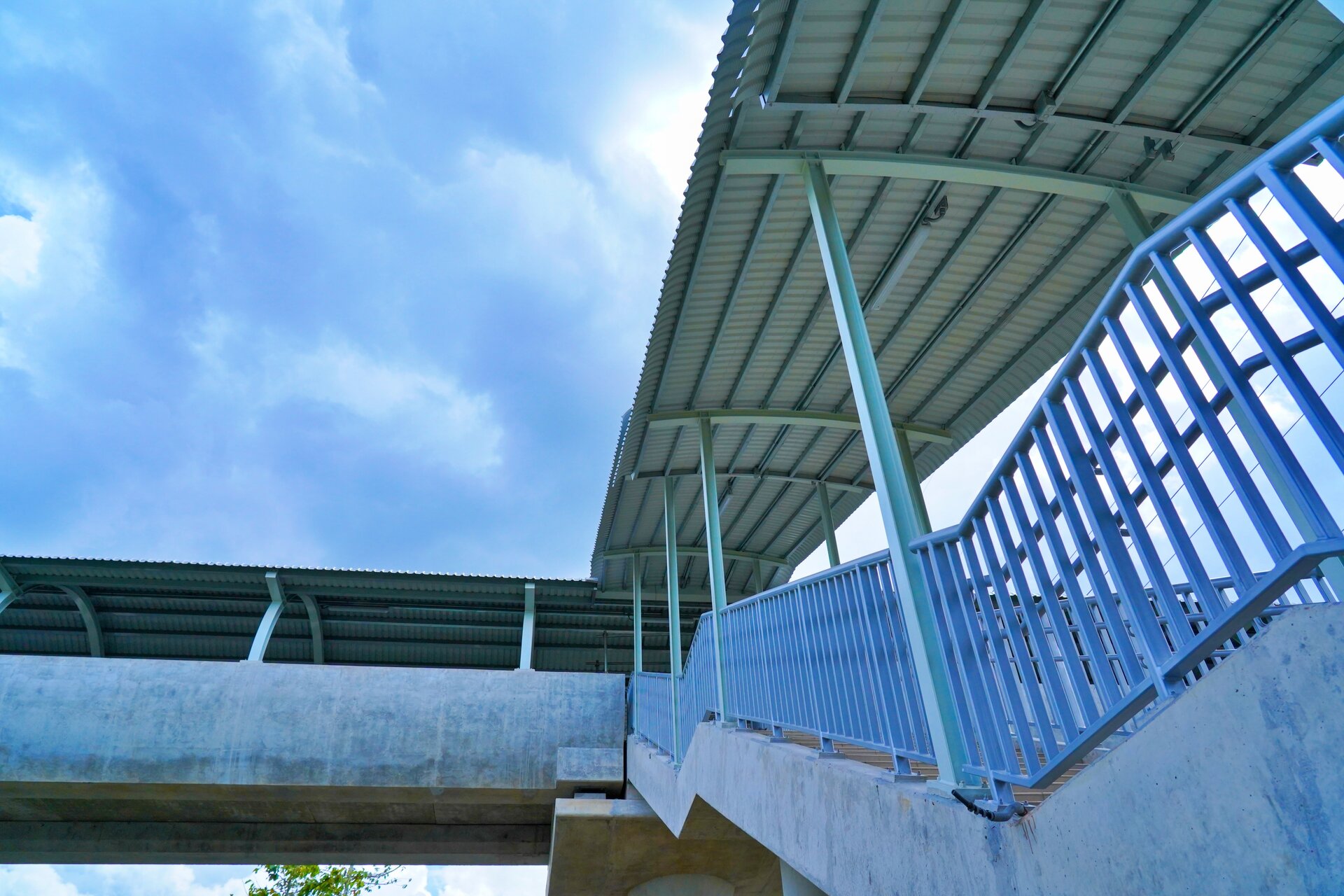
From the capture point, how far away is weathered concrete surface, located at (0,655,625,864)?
47.1 ft

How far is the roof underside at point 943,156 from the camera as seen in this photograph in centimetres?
655

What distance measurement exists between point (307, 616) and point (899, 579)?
22665 millimetres

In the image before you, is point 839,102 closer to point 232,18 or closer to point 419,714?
point 419,714

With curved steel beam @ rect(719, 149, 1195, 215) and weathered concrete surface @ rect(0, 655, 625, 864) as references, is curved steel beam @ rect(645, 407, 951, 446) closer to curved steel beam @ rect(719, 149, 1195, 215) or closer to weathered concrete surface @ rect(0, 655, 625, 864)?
curved steel beam @ rect(719, 149, 1195, 215)

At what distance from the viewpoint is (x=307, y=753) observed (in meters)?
14.7

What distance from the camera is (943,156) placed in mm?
7789

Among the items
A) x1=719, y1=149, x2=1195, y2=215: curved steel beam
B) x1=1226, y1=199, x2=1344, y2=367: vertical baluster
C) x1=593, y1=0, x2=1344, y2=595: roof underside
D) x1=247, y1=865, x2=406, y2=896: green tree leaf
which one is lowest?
x1=247, y1=865, x2=406, y2=896: green tree leaf

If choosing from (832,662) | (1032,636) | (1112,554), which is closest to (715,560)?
Answer: (832,662)

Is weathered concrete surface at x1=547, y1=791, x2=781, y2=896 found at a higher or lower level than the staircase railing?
lower

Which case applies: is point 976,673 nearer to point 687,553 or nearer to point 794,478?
point 794,478

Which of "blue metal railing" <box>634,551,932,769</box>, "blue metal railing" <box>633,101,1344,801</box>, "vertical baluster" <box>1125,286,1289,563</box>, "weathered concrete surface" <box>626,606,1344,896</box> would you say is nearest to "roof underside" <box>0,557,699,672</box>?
"blue metal railing" <box>634,551,932,769</box>

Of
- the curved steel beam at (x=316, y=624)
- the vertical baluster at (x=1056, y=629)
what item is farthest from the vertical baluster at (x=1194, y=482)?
the curved steel beam at (x=316, y=624)

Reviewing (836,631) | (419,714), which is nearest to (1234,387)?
(836,631)

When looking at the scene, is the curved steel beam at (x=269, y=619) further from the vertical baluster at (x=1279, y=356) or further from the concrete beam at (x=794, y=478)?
the vertical baluster at (x=1279, y=356)
